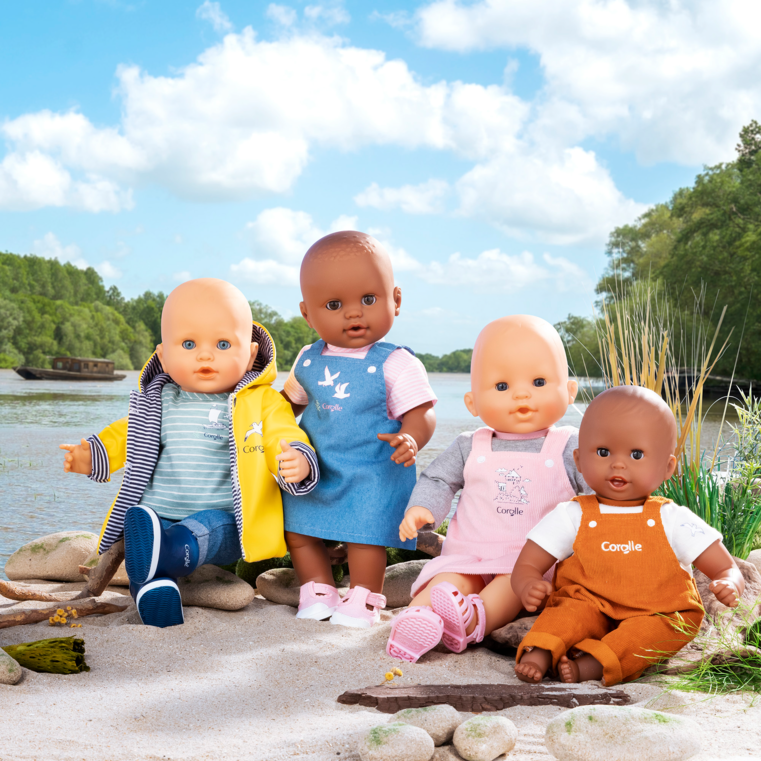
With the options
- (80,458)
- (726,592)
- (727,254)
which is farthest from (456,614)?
(727,254)

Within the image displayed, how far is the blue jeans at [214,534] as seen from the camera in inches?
122

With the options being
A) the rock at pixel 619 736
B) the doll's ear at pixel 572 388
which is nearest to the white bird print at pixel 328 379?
the doll's ear at pixel 572 388

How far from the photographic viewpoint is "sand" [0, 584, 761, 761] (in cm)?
180

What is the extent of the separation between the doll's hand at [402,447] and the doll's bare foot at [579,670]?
0.94m

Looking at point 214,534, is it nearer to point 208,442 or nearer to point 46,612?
point 208,442

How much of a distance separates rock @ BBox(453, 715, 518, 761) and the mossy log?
1284 millimetres

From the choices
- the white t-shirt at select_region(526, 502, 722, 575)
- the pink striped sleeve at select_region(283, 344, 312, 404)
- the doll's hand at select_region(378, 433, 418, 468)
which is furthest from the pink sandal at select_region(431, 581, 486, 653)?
the pink striped sleeve at select_region(283, 344, 312, 404)

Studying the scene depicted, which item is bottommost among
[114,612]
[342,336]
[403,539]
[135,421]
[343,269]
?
[114,612]

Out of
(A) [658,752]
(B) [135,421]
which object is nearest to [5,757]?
(A) [658,752]

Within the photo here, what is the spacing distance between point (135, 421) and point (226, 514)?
1.92ft

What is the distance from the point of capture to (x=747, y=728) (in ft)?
6.52

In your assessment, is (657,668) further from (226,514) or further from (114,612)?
(114,612)

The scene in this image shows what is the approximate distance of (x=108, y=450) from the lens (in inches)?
131

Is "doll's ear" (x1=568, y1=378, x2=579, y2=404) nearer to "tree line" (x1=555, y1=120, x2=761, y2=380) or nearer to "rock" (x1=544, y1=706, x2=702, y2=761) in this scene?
"rock" (x1=544, y1=706, x2=702, y2=761)
